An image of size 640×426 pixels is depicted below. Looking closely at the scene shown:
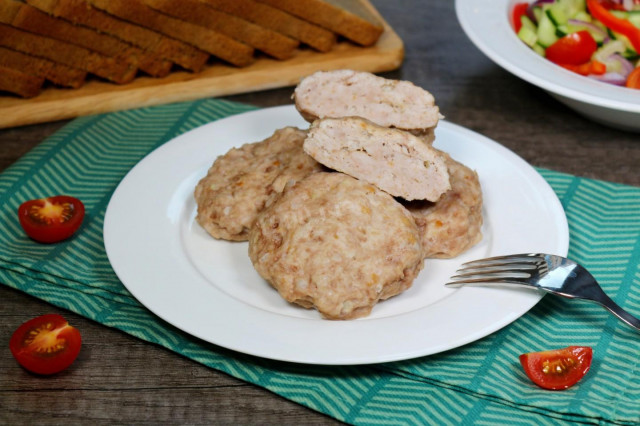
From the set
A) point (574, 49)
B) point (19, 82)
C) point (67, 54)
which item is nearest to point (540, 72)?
point (574, 49)

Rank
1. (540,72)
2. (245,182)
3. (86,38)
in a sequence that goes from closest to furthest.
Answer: (245,182) < (540,72) < (86,38)

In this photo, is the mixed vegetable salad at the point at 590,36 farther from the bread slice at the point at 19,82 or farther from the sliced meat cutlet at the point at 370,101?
the bread slice at the point at 19,82

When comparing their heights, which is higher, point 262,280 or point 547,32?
point 547,32

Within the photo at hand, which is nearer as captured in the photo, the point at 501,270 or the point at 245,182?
the point at 501,270

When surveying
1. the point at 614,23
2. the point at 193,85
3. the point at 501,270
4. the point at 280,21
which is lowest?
the point at 193,85

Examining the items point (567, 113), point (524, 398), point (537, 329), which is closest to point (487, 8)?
point (567, 113)

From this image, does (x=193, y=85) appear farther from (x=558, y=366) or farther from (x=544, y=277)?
(x=558, y=366)

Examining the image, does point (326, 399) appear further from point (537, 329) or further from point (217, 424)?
point (537, 329)
